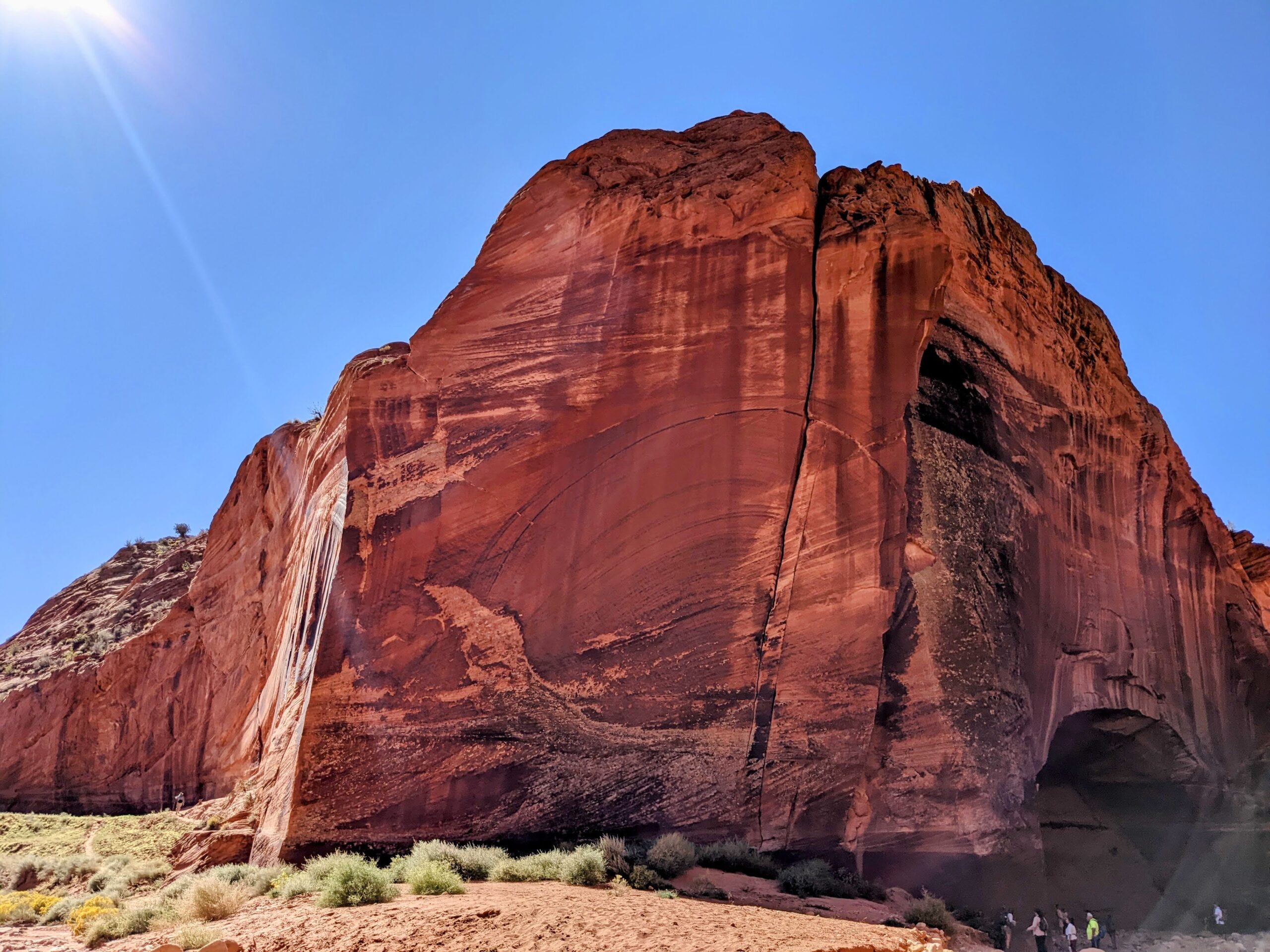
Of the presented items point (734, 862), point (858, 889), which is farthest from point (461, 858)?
point (858, 889)

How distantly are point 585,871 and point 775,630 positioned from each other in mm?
4449

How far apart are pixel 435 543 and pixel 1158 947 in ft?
56.1

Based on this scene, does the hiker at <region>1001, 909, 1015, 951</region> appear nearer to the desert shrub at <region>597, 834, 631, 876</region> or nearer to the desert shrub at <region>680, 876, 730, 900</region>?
the desert shrub at <region>680, 876, 730, 900</region>

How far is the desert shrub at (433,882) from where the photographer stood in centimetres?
927

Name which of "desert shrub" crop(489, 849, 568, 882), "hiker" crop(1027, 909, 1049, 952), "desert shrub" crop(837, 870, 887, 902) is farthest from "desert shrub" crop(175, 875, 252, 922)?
"hiker" crop(1027, 909, 1049, 952)

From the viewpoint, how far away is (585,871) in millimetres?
10000

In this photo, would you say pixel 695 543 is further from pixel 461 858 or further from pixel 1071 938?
pixel 1071 938

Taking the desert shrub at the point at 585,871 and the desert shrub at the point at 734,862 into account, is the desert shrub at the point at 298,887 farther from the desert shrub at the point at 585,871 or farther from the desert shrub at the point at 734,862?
the desert shrub at the point at 734,862

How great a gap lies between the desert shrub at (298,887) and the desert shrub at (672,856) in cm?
382

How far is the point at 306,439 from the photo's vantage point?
21.5 meters

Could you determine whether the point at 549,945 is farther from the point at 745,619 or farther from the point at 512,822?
the point at 745,619

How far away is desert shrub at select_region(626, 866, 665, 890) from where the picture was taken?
9945 millimetres

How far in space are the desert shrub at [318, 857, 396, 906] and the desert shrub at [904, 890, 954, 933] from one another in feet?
20.5

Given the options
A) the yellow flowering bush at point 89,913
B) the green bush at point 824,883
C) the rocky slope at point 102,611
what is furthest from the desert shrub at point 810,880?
the rocky slope at point 102,611
